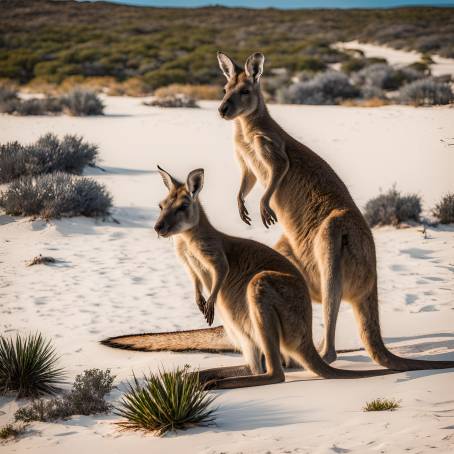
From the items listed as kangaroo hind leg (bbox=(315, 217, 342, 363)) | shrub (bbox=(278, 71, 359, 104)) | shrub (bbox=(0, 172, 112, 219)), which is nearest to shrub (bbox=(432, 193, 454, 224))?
shrub (bbox=(0, 172, 112, 219))

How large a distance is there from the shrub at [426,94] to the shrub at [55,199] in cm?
1495

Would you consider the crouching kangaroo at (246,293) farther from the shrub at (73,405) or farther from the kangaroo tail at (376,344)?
the shrub at (73,405)

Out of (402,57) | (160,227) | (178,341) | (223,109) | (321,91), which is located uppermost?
(402,57)

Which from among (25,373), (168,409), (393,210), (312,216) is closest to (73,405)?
(25,373)

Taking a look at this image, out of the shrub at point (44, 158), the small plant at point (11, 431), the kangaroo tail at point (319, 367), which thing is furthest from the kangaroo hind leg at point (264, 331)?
the shrub at point (44, 158)

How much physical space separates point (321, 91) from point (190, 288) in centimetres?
1987

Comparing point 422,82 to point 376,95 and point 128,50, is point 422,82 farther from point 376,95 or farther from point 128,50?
point 128,50

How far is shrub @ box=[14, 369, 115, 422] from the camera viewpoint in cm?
543

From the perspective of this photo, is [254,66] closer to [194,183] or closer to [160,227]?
[194,183]

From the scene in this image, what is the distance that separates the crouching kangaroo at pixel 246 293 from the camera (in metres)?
5.38

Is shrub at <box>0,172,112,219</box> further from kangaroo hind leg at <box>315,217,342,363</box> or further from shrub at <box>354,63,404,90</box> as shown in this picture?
→ shrub at <box>354,63,404,90</box>

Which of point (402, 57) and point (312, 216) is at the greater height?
point (402, 57)

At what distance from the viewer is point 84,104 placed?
23328 millimetres

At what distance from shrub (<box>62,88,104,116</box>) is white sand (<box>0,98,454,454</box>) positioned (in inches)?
29.0
